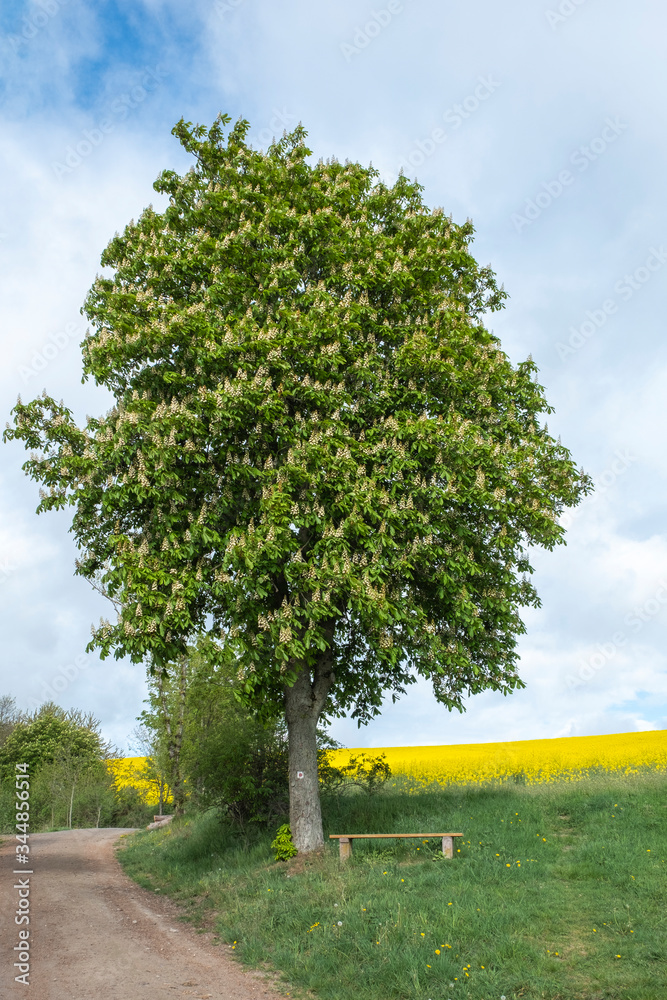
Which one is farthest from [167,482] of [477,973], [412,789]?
[412,789]

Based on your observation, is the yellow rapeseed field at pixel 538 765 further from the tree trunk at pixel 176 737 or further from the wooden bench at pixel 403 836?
the tree trunk at pixel 176 737

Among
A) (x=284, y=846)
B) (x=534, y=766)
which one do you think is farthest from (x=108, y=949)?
(x=534, y=766)

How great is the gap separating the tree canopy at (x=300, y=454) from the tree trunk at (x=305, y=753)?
0.06 m

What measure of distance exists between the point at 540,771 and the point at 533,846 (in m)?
10.8

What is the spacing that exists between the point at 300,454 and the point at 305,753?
6.59 m

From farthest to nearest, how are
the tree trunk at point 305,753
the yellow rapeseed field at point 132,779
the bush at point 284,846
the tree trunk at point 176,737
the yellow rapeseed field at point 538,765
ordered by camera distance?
1. the yellow rapeseed field at point 132,779
2. the tree trunk at point 176,737
3. the yellow rapeseed field at point 538,765
4. the tree trunk at point 305,753
5. the bush at point 284,846

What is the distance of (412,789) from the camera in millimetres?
18703

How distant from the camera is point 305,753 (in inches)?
563

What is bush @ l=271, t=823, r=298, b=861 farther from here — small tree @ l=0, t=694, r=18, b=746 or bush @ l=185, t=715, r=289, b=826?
small tree @ l=0, t=694, r=18, b=746

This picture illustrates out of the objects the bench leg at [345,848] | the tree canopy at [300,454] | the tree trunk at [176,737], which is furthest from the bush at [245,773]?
the tree trunk at [176,737]

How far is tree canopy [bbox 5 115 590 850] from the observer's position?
1230 cm

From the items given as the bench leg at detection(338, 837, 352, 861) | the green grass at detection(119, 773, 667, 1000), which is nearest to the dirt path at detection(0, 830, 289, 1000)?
the green grass at detection(119, 773, 667, 1000)

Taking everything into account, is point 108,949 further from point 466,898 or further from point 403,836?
point 466,898

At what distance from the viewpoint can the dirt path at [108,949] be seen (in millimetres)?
8109
